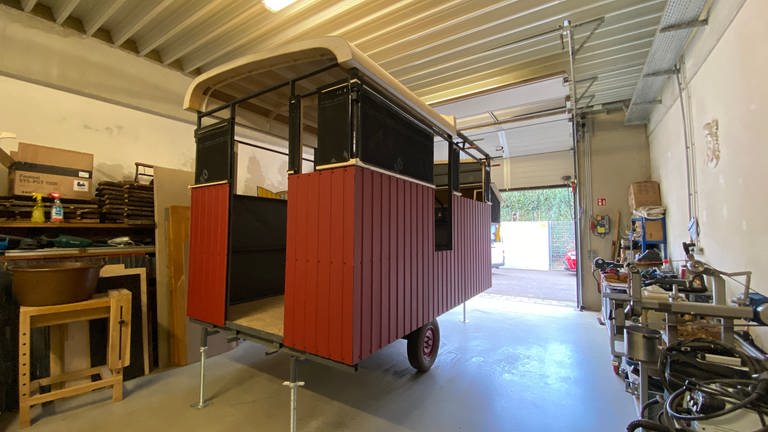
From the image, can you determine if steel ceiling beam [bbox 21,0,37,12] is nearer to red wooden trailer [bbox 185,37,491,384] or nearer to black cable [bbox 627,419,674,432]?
red wooden trailer [bbox 185,37,491,384]

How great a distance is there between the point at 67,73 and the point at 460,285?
17.7 feet

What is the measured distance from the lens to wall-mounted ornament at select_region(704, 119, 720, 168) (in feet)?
10.0

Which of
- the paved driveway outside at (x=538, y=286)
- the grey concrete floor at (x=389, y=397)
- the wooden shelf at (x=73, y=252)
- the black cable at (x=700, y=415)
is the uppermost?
the wooden shelf at (x=73, y=252)

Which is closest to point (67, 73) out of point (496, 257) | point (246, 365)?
point (246, 365)

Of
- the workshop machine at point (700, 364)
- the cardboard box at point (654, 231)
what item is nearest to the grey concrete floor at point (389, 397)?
the workshop machine at point (700, 364)

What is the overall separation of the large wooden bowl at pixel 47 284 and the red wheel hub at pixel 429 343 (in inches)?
132

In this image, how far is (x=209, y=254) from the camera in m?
2.83

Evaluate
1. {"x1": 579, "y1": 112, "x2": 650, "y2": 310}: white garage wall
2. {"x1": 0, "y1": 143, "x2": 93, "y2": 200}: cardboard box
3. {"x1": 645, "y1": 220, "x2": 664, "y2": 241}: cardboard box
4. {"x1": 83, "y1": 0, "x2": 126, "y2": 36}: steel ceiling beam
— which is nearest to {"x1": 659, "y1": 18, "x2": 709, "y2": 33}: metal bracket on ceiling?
{"x1": 645, "y1": 220, "x2": 664, "y2": 241}: cardboard box

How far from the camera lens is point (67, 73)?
11.8 feet

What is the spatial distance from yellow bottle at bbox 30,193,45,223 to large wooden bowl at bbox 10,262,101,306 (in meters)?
0.77

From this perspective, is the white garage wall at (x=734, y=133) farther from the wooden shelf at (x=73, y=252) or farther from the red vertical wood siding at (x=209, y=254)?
the wooden shelf at (x=73, y=252)

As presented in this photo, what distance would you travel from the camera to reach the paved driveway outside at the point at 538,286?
7.57 m

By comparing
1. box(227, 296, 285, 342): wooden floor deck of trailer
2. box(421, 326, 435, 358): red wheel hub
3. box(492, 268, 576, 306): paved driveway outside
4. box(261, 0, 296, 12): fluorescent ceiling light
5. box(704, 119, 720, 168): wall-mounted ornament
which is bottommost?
box(492, 268, 576, 306): paved driveway outside

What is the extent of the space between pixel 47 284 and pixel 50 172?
1436mm
